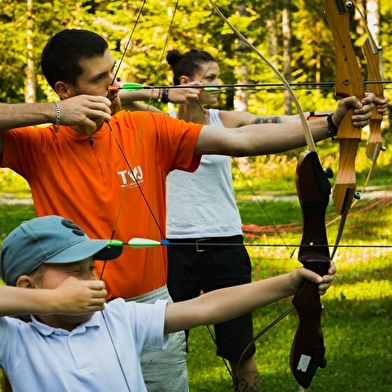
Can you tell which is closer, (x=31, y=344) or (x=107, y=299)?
(x=31, y=344)

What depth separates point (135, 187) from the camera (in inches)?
108

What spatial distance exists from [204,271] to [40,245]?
6.24 feet

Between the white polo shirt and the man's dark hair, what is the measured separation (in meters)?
0.83

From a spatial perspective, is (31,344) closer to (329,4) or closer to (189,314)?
(189,314)

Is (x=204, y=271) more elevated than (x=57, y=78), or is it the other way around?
(x=57, y=78)

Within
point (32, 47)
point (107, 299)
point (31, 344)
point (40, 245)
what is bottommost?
point (32, 47)

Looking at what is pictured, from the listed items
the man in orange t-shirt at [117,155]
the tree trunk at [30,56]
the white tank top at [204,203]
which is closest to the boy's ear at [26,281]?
the man in orange t-shirt at [117,155]

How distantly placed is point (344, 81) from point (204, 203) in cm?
127

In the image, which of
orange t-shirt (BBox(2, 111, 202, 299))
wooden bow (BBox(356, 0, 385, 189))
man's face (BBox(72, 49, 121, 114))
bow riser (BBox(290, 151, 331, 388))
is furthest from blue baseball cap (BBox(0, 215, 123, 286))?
wooden bow (BBox(356, 0, 385, 189))

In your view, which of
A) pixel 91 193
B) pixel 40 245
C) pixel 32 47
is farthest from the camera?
pixel 32 47

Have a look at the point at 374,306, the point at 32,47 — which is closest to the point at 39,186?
the point at 374,306

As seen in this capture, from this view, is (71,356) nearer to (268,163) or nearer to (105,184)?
(105,184)

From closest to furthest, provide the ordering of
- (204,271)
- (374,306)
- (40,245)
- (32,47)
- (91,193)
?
(40,245) → (91,193) → (204,271) → (374,306) → (32,47)

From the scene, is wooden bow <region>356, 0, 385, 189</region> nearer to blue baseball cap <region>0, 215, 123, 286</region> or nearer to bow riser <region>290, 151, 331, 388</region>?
bow riser <region>290, 151, 331, 388</region>
